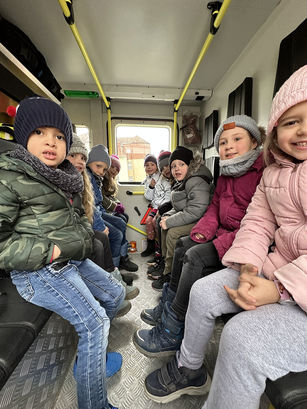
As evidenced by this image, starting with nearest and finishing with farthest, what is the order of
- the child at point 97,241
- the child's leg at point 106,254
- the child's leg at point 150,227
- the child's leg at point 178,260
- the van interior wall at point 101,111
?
1. the child's leg at point 178,260
2. the child at point 97,241
3. the child's leg at point 106,254
4. the child's leg at point 150,227
5. the van interior wall at point 101,111

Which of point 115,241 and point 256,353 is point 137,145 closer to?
point 115,241

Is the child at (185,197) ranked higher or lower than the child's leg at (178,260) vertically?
higher

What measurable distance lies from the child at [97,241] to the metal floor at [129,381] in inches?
5.6

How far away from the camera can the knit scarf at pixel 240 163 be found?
1.22 m

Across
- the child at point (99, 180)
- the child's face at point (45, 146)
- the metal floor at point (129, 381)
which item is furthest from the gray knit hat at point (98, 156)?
the metal floor at point (129, 381)

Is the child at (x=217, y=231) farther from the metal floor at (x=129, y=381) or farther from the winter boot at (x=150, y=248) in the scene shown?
the winter boot at (x=150, y=248)

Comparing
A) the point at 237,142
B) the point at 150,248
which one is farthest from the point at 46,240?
the point at 150,248

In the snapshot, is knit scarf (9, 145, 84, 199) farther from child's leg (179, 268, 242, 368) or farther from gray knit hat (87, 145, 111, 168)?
gray knit hat (87, 145, 111, 168)

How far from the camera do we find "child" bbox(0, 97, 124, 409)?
31.0 inches

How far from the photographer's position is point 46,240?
0.85m

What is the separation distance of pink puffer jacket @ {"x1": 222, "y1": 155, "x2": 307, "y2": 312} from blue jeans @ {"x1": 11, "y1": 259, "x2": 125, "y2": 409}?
68 cm

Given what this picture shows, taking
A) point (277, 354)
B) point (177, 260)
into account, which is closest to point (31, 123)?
point (177, 260)

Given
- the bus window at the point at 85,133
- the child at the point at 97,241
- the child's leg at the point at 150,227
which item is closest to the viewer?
the child at the point at 97,241

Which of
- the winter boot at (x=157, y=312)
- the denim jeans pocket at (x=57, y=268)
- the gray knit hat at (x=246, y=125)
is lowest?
the winter boot at (x=157, y=312)
